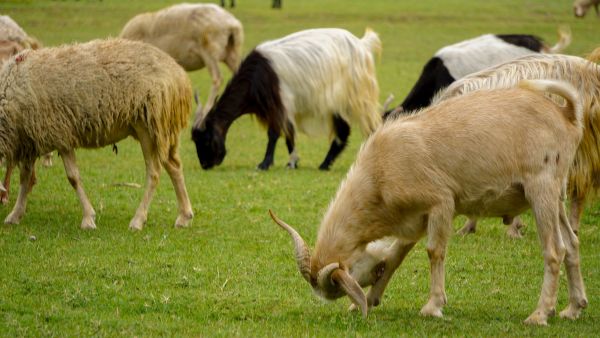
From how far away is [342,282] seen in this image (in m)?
6.26

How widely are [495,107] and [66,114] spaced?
14.9 ft

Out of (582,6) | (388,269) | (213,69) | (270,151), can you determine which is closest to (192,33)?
(213,69)

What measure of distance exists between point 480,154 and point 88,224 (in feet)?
14.8

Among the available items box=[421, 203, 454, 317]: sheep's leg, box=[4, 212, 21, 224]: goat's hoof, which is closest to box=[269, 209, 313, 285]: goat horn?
box=[421, 203, 454, 317]: sheep's leg

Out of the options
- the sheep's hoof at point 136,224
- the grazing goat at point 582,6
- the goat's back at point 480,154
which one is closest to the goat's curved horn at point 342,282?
the goat's back at point 480,154

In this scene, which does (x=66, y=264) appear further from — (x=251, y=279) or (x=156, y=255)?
(x=251, y=279)

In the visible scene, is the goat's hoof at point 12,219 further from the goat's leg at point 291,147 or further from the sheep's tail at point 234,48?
the sheep's tail at point 234,48

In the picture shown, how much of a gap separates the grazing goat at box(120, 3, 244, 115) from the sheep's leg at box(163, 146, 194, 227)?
30.3 ft

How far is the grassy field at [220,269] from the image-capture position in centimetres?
639

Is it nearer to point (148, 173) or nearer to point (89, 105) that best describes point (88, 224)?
point (148, 173)

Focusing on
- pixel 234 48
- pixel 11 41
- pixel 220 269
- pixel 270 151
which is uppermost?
pixel 11 41

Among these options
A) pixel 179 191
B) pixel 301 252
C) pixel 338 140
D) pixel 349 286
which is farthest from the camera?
pixel 338 140

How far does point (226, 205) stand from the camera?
11.2 metres

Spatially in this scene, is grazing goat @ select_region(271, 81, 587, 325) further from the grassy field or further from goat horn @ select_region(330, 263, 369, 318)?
the grassy field
